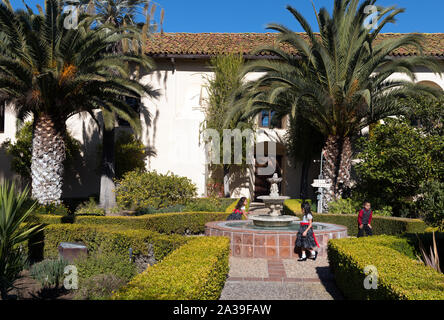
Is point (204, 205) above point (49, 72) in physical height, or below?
below

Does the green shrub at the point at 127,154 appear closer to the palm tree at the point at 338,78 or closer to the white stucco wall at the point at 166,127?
the white stucco wall at the point at 166,127

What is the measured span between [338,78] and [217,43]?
9426 mm

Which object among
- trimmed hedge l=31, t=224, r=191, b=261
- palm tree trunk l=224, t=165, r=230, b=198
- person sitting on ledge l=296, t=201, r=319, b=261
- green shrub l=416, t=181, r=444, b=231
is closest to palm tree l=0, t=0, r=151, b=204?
trimmed hedge l=31, t=224, r=191, b=261

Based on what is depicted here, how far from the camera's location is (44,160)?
13680mm

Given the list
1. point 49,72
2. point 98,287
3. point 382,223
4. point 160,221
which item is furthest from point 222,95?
point 98,287

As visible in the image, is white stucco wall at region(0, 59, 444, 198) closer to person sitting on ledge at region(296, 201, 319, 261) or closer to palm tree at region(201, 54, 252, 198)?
palm tree at region(201, 54, 252, 198)

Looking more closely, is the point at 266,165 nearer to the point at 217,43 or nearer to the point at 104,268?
the point at 217,43

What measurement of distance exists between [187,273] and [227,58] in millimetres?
15690

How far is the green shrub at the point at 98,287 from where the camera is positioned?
6.47 m

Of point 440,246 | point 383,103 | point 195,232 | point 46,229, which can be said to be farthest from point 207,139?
point 440,246

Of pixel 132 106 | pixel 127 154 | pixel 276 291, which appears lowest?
pixel 276 291
